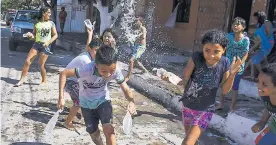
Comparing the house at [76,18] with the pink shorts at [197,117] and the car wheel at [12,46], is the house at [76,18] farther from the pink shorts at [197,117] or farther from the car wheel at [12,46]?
the pink shorts at [197,117]

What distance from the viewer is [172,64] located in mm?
11641

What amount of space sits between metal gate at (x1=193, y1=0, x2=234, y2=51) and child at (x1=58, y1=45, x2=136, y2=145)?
7.88m

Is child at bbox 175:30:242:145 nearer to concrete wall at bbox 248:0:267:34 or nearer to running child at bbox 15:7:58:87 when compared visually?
running child at bbox 15:7:58:87

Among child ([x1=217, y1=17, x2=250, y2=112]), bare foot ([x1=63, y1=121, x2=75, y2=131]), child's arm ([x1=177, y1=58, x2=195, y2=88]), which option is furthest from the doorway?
child's arm ([x1=177, y1=58, x2=195, y2=88])

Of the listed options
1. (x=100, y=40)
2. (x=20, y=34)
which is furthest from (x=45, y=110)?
(x=20, y=34)

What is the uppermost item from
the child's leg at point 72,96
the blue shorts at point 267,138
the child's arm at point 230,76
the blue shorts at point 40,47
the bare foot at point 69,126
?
the child's arm at point 230,76

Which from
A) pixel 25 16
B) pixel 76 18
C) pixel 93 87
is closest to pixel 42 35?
pixel 93 87

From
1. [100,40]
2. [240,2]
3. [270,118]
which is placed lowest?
[270,118]

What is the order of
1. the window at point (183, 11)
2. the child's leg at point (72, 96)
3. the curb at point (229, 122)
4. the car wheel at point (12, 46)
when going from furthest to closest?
the car wheel at point (12, 46) → the window at point (183, 11) → the curb at point (229, 122) → the child's leg at point (72, 96)

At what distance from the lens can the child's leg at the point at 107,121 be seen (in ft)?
12.5

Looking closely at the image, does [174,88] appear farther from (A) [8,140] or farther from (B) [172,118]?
(A) [8,140]

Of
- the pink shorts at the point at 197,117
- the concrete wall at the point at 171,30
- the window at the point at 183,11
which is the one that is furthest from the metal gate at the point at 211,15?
the pink shorts at the point at 197,117

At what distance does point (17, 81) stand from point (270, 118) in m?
6.36

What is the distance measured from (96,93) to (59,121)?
193 centimetres
